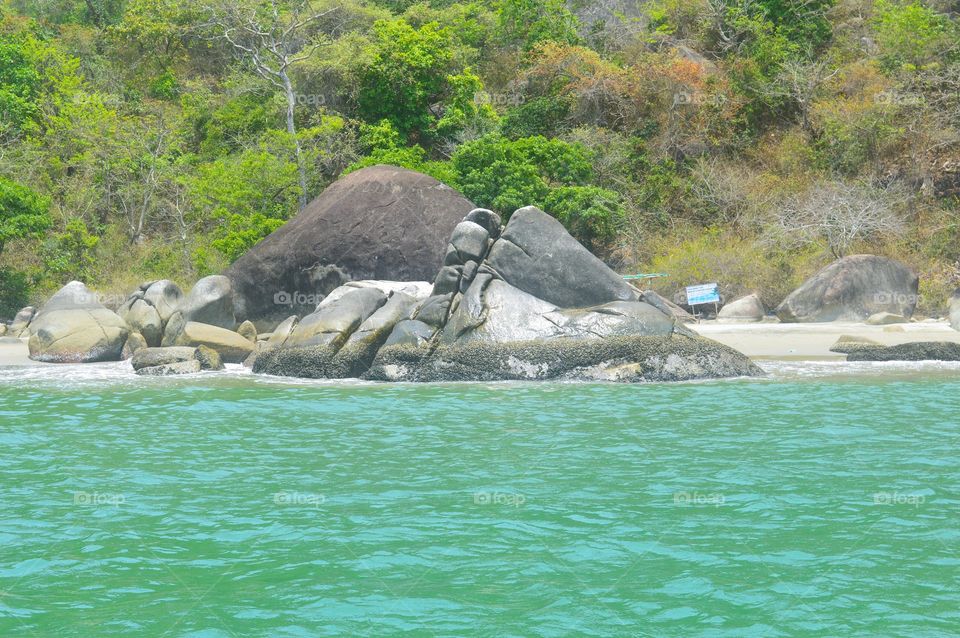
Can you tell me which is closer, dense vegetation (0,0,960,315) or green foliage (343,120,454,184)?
dense vegetation (0,0,960,315)

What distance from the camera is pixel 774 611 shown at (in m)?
5.79

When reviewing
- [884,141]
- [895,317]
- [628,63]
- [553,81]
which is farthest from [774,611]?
[628,63]

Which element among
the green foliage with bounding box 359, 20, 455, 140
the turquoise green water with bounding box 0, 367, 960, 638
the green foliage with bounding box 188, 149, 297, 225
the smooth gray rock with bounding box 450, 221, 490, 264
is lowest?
the turquoise green water with bounding box 0, 367, 960, 638

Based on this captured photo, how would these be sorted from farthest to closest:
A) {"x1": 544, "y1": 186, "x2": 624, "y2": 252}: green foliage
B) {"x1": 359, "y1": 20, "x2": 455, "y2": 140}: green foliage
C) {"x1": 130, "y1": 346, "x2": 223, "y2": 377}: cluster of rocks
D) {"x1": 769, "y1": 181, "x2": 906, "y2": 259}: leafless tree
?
{"x1": 359, "y1": 20, "x2": 455, "y2": 140}: green foliage, {"x1": 544, "y1": 186, "x2": 624, "y2": 252}: green foliage, {"x1": 769, "y1": 181, "x2": 906, "y2": 259}: leafless tree, {"x1": 130, "y1": 346, "x2": 223, "y2": 377}: cluster of rocks

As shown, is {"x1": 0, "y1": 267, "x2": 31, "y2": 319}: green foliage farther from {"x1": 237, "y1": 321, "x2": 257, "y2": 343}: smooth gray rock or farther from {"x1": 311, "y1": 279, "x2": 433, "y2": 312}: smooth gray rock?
{"x1": 311, "y1": 279, "x2": 433, "y2": 312}: smooth gray rock

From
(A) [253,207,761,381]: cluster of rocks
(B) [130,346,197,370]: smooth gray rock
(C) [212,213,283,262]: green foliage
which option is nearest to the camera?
(A) [253,207,761,381]: cluster of rocks

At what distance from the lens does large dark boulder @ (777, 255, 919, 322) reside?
21.0 metres

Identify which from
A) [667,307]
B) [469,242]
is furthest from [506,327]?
[667,307]

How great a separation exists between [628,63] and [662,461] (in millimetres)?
26470

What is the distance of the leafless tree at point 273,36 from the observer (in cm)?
2916

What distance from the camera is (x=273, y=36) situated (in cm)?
3194

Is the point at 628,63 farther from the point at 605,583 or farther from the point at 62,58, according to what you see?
the point at 605,583

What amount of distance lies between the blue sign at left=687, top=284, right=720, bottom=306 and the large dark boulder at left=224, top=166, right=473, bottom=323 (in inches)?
227

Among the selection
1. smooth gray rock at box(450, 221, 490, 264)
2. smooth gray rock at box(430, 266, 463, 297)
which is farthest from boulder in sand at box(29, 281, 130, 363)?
smooth gray rock at box(450, 221, 490, 264)
